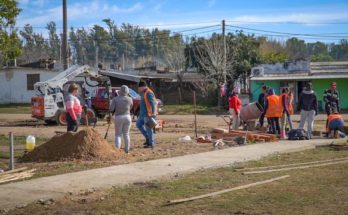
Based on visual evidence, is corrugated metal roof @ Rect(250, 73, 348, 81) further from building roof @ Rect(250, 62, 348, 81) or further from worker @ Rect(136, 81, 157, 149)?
worker @ Rect(136, 81, 157, 149)

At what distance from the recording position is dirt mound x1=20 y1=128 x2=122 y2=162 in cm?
1344

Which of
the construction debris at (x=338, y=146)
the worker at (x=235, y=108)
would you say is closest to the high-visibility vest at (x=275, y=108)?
the worker at (x=235, y=108)

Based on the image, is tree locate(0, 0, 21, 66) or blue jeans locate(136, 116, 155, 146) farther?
tree locate(0, 0, 21, 66)

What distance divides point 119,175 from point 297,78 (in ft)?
113

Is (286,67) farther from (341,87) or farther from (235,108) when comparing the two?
(235,108)

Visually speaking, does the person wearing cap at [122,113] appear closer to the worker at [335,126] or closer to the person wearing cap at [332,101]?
the worker at [335,126]

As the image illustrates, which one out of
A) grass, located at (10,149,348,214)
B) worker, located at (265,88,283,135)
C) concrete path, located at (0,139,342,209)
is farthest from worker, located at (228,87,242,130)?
grass, located at (10,149,348,214)

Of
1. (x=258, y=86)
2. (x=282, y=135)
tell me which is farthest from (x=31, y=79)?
(x=282, y=135)

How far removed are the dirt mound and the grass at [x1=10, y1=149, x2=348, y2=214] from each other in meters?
3.01

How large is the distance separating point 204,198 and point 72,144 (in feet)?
18.9

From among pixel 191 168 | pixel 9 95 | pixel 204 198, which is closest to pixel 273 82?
pixel 9 95

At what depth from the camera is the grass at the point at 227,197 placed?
798 centimetres

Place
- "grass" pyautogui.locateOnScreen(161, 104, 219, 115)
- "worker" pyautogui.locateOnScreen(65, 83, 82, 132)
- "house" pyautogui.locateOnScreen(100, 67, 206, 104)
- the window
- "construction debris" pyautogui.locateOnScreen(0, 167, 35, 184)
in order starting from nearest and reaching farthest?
"construction debris" pyautogui.locateOnScreen(0, 167, 35, 184) → "worker" pyautogui.locateOnScreen(65, 83, 82, 132) → "grass" pyautogui.locateOnScreen(161, 104, 219, 115) → "house" pyautogui.locateOnScreen(100, 67, 206, 104) → the window

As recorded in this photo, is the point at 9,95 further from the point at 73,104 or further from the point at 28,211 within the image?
the point at 28,211
